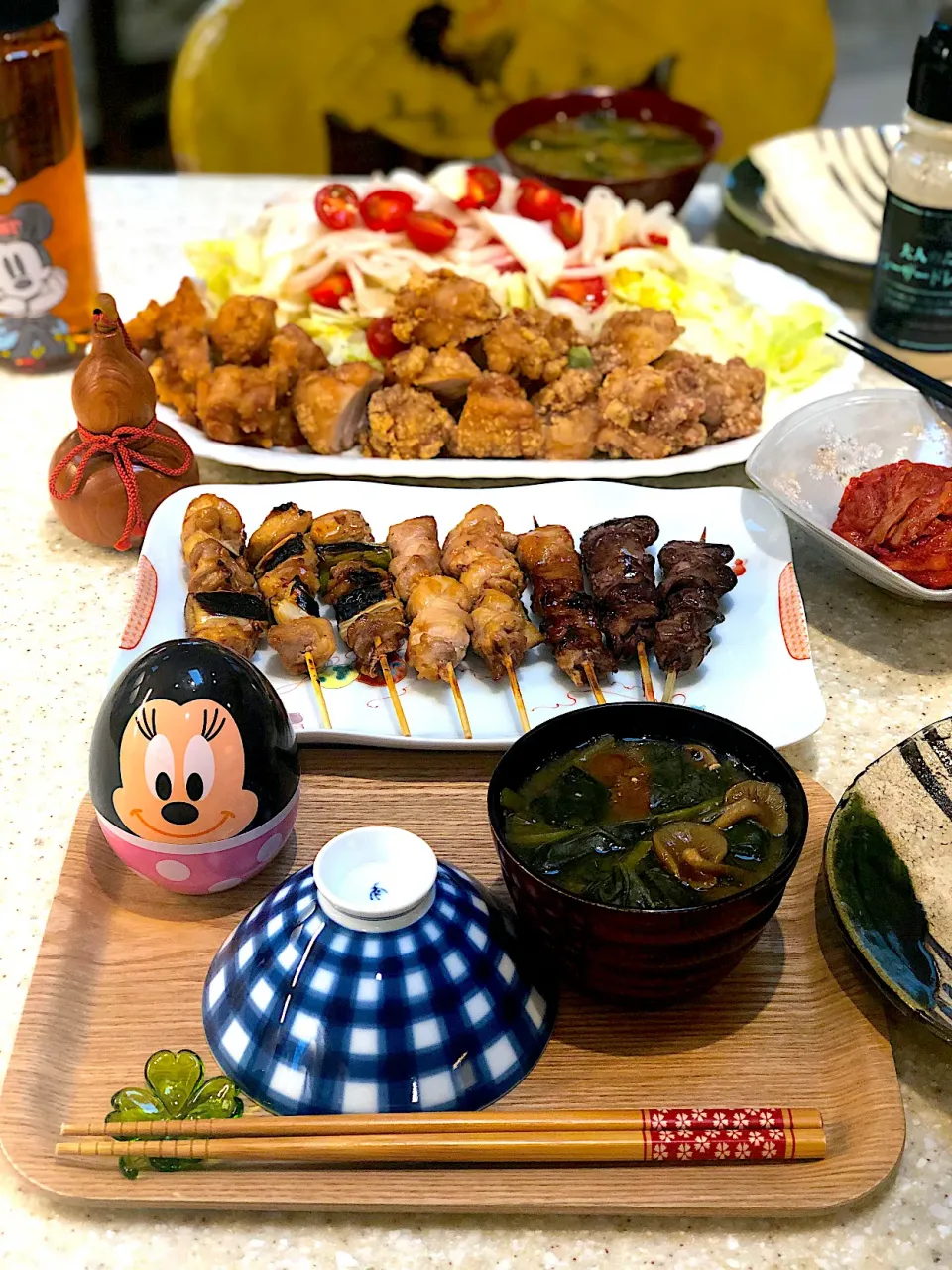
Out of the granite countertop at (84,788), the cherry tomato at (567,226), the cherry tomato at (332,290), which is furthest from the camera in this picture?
the cherry tomato at (567,226)

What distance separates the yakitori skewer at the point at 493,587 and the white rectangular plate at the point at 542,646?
0.05 metres

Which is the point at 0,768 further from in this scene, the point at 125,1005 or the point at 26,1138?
the point at 26,1138

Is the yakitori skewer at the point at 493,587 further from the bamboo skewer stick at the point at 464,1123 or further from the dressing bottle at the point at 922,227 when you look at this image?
the dressing bottle at the point at 922,227

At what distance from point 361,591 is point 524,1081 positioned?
845 millimetres

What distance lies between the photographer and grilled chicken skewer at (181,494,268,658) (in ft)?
5.91

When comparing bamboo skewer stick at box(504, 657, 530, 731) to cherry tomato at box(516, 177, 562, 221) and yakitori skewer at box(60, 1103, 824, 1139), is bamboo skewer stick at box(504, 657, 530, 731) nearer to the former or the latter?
yakitori skewer at box(60, 1103, 824, 1139)

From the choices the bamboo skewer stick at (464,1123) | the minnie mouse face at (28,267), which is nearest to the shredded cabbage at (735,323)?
the minnie mouse face at (28,267)

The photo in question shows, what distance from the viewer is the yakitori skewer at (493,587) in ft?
5.89

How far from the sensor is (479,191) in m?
2.92

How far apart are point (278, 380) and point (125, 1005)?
53.3 inches

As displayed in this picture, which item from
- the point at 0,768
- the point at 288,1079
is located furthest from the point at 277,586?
the point at 288,1079

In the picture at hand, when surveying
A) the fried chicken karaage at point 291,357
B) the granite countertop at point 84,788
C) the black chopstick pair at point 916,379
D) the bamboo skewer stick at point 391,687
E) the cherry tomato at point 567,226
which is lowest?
the granite countertop at point 84,788

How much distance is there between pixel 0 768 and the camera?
1749mm

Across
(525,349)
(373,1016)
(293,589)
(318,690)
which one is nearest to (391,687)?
(318,690)
